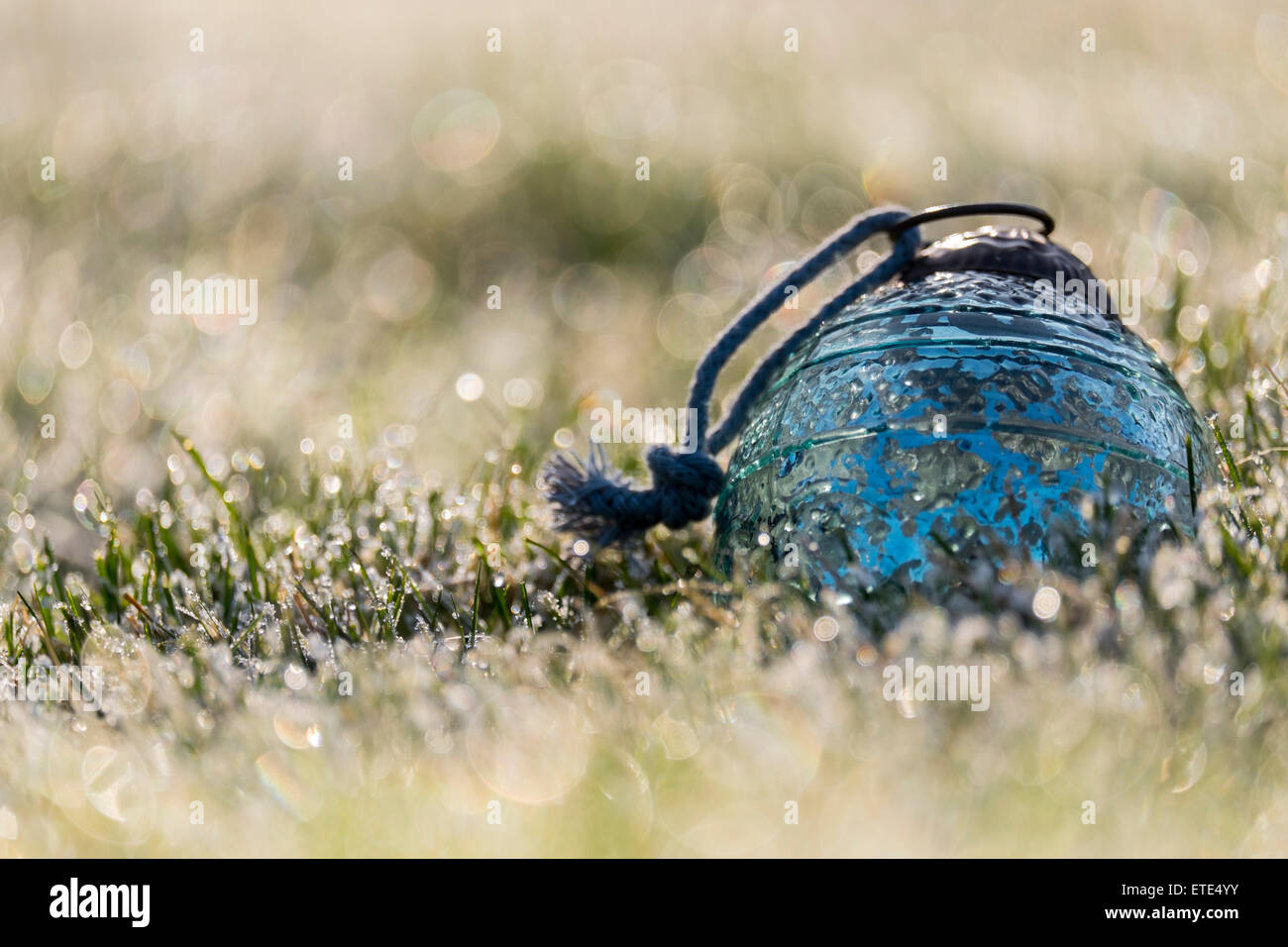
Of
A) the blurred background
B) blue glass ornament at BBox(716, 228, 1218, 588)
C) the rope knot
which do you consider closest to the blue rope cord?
the rope knot

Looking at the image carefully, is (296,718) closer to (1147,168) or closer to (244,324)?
(244,324)

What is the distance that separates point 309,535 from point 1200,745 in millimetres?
1945

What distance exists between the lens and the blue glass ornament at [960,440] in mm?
2021

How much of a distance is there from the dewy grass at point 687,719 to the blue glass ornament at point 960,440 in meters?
0.07

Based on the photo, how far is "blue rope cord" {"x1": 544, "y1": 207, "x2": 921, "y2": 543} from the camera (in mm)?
2484

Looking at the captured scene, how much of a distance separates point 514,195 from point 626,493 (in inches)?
187

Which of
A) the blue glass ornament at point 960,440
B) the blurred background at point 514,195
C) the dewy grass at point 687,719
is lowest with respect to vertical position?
the dewy grass at point 687,719

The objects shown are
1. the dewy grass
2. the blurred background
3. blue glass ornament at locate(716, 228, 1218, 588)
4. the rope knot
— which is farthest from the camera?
the blurred background

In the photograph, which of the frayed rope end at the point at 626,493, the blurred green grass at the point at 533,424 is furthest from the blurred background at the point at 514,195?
the frayed rope end at the point at 626,493

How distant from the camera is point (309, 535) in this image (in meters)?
2.85

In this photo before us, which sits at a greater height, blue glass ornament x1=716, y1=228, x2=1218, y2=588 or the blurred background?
the blurred background

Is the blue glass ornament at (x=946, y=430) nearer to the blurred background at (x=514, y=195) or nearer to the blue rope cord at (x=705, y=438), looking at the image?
the blue rope cord at (x=705, y=438)

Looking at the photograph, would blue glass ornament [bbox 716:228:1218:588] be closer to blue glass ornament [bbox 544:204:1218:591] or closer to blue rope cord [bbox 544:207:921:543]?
blue glass ornament [bbox 544:204:1218:591]

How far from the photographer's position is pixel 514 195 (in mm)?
6945
